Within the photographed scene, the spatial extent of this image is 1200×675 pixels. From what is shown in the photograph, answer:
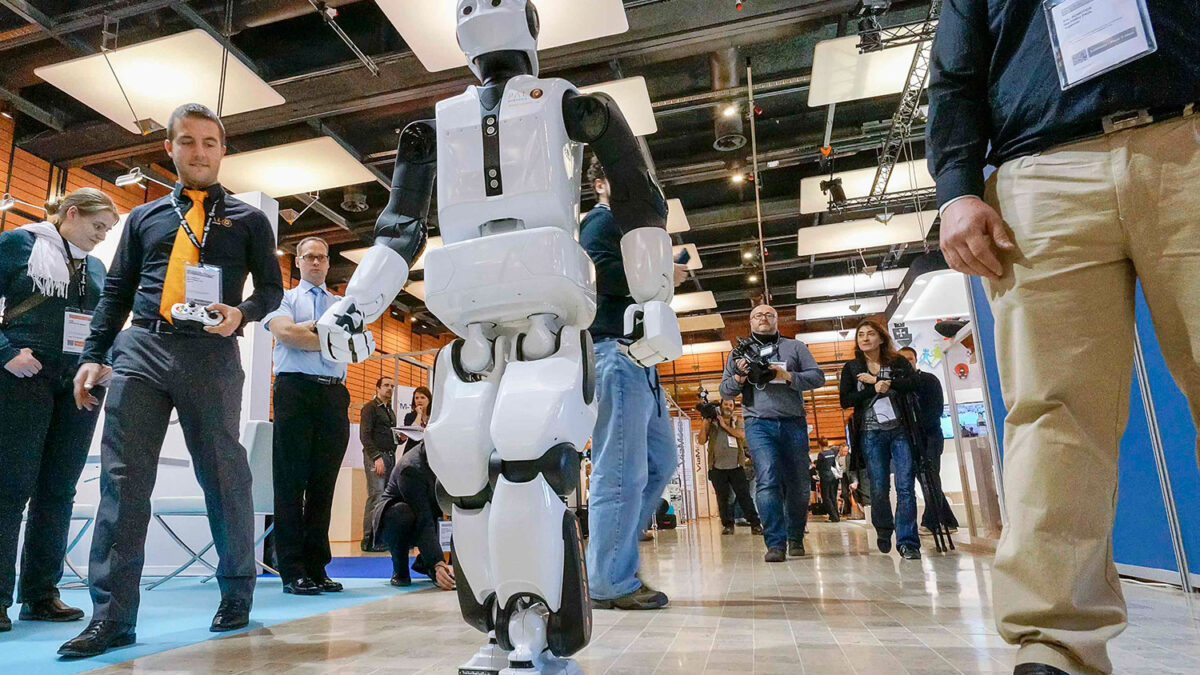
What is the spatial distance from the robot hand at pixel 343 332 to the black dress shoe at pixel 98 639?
108 centimetres

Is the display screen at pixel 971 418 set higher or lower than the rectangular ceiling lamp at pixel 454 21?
lower

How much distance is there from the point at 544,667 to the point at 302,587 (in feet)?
8.48

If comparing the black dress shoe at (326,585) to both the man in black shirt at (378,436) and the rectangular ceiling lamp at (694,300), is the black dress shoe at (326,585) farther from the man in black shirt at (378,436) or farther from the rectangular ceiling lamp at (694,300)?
the rectangular ceiling lamp at (694,300)

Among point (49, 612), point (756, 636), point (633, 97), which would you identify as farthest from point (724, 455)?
point (49, 612)

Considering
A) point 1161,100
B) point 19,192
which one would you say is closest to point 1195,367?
point 1161,100

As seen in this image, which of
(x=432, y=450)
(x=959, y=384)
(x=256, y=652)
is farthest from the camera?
(x=959, y=384)

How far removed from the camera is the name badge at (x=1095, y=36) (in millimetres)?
1073

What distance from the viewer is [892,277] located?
12.9 m

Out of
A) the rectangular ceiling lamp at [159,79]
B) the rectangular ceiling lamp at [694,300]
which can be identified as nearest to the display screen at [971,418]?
the rectangular ceiling lamp at [159,79]

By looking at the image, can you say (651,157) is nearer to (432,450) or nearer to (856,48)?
(856,48)

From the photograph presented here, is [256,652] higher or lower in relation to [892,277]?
lower

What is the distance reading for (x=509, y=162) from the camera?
1715 mm

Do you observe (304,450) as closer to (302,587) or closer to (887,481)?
(302,587)

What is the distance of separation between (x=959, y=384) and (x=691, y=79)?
4181 millimetres
